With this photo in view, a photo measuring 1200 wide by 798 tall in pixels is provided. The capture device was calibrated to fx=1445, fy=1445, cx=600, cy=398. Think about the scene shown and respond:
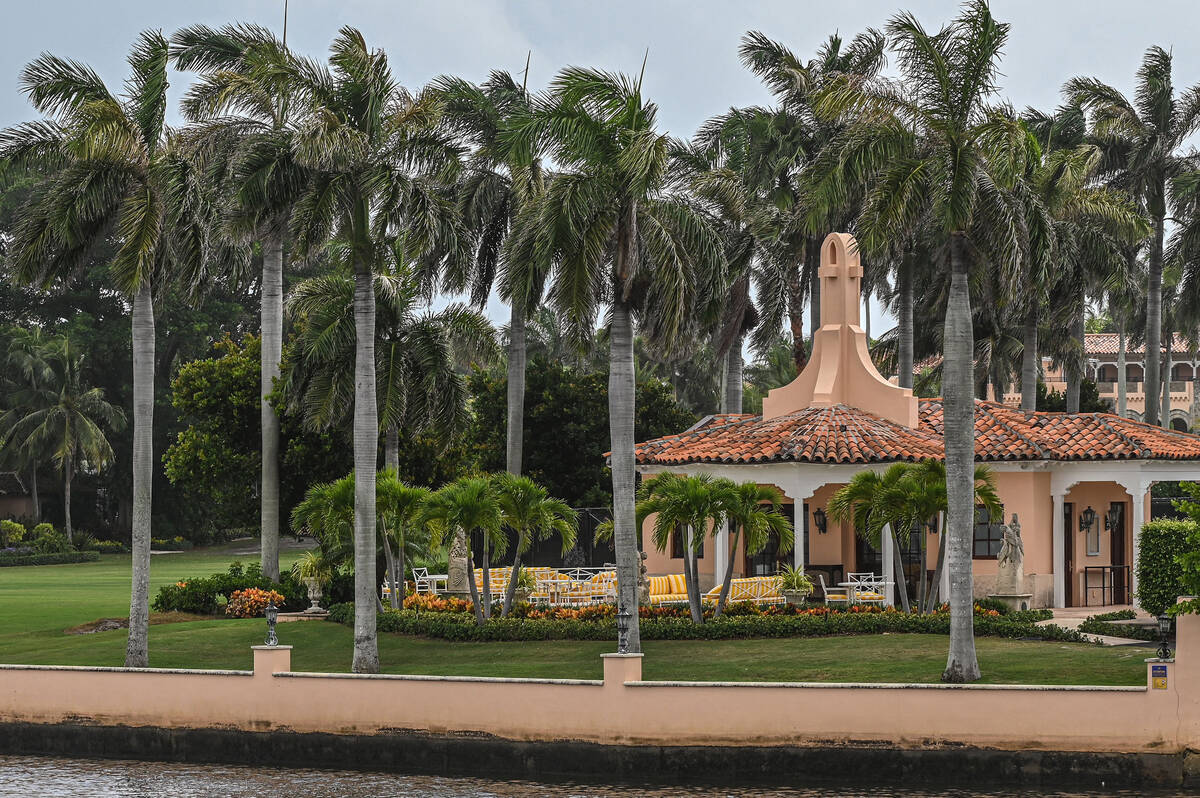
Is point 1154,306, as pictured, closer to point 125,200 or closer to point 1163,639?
point 1163,639

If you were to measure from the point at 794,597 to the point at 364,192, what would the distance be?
11.2 metres

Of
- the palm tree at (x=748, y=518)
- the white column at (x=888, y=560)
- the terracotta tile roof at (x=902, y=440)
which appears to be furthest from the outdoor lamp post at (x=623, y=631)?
the white column at (x=888, y=560)

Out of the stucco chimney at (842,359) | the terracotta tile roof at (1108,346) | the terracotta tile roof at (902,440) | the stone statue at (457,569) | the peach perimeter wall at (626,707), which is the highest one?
the terracotta tile roof at (1108,346)

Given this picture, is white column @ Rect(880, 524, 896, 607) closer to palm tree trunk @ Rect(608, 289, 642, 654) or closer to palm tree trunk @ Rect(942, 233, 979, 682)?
palm tree trunk @ Rect(608, 289, 642, 654)

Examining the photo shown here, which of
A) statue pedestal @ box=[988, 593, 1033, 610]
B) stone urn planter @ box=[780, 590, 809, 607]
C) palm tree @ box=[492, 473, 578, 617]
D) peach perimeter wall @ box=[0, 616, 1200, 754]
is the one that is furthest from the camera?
stone urn planter @ box=[780, 590, 809, 607]

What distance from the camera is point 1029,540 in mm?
30234

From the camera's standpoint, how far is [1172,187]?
4375 centimetres

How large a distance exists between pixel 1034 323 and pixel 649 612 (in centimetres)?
1702

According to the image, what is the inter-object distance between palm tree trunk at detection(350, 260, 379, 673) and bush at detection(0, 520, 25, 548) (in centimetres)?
4993

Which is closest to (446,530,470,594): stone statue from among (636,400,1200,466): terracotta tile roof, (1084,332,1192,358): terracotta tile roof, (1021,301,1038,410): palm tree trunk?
(636,400,1200,466): terracotta tile roof

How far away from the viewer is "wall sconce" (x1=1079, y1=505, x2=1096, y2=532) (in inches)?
1236

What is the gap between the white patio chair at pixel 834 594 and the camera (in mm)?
28031

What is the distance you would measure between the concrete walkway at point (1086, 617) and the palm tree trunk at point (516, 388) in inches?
492

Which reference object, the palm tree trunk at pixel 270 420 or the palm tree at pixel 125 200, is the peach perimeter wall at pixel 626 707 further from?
the palm tree trunk at pixel 270 420
